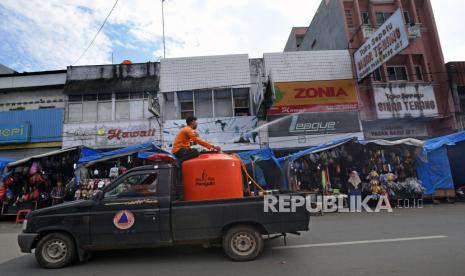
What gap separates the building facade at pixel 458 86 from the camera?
18109 millimetres

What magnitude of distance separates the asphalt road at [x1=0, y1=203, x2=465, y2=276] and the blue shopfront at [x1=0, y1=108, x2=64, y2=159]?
1100 centimetres

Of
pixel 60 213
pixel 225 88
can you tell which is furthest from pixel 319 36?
pixel 60 213

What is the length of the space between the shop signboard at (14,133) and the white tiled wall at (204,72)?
26.2 ft

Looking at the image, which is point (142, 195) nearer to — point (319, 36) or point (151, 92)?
point (151, 92)

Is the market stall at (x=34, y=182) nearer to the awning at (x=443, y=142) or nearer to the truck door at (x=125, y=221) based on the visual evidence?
the truck door at (x=125, y=221)

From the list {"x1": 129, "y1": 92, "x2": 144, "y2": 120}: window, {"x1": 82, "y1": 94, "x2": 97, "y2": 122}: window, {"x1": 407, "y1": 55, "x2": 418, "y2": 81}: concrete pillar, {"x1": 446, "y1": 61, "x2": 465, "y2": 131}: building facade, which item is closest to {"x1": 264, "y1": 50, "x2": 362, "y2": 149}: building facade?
{"x1": 407, "y1": 55, "x2": 418, "y2": 81}: concrete pillar

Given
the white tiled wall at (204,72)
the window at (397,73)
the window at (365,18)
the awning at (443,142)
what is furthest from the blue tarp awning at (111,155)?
the window at (365,18)

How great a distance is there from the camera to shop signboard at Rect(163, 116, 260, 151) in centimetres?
1723

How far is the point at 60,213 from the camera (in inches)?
218

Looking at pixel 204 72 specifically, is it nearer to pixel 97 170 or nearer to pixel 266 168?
pixel 266 168

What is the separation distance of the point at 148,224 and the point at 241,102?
556 inches

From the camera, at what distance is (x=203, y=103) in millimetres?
18672

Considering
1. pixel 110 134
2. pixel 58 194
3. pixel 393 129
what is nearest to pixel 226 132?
pixel 110 134

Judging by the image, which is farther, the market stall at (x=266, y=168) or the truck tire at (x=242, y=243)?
the market stall at (x=266, y=168)
